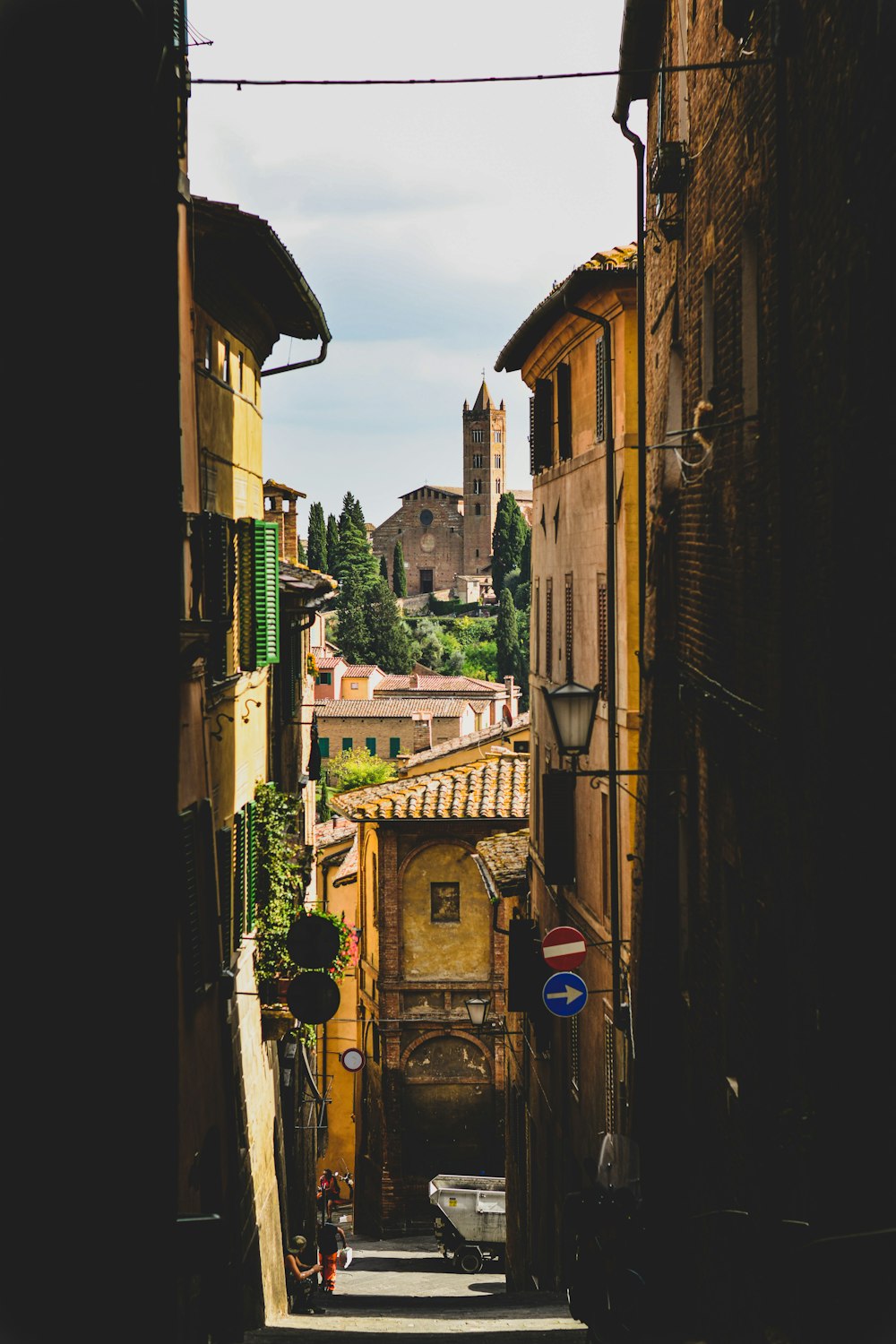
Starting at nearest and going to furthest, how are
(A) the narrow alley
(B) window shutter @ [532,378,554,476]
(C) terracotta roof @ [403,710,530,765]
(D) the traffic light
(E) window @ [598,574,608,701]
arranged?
(A) the narrow alley → (E) window @ [598,574,608,701] → (D) the traffic light → (B) window shutter @ [532,378,554,476] → (C) terracotta roof @ [403,710,530,765]

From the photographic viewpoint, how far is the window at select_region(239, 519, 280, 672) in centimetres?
1534

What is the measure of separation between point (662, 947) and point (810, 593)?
664cm

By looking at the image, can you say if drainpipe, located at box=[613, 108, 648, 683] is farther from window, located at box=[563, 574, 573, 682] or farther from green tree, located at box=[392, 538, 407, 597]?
green tree, located at box=[392, 538, 407, 597]

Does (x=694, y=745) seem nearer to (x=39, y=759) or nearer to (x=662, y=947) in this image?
(x=662, y=947)

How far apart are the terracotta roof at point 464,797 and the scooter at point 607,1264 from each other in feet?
58.5

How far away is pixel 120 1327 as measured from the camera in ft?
24.3

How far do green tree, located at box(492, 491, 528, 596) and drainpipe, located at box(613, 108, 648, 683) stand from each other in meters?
129

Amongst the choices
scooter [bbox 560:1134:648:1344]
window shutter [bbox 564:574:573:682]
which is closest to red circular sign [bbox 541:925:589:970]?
scooter [bbox 560:1134:648:1344]

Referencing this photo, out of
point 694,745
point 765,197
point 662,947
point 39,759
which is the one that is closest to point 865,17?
point 765,197

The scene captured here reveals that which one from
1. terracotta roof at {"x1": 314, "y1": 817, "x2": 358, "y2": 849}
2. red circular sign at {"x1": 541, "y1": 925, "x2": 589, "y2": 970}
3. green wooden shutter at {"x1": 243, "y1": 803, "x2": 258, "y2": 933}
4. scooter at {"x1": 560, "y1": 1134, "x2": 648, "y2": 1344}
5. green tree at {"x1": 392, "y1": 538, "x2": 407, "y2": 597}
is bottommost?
terracotta roof at {"x1": 314, "y1": 817, "x2": 358, "y2": 849}

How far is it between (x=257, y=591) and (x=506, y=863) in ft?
33.8

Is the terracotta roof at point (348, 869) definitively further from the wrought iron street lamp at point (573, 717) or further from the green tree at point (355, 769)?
the green tree at point (355, 769)

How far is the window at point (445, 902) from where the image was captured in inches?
1227

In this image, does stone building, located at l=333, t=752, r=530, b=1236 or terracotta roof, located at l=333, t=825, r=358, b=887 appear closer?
stone building, located at l=333, t=752, r=530, b=1236
